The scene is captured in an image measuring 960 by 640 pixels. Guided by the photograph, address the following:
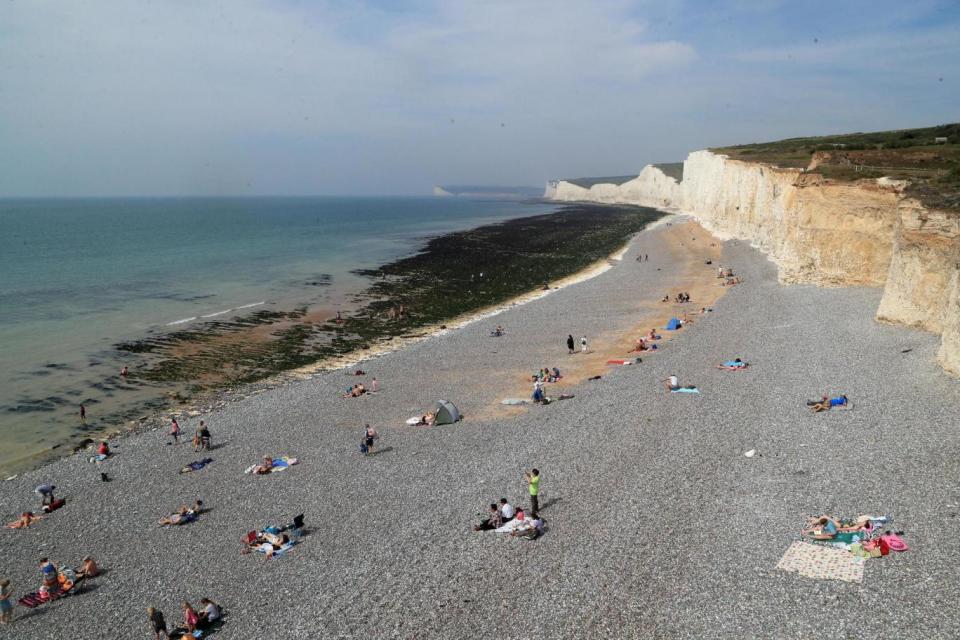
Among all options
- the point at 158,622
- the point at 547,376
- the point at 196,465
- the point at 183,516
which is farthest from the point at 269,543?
the point at 547,376

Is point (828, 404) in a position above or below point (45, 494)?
above

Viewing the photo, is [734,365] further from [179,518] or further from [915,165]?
[915,165]

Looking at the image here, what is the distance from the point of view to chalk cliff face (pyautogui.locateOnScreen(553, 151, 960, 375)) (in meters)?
20.3

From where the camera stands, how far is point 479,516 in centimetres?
1336

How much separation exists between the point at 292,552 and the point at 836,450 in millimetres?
13461

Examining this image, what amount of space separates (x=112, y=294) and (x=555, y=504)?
146ft

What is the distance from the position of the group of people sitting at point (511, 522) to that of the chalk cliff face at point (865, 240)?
14063mm

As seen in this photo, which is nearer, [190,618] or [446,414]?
[190,618]

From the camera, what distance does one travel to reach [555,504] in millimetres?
13547

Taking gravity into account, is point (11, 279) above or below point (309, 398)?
above

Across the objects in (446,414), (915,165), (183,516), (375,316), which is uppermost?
(915,165)

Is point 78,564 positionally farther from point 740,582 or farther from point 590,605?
point 740,582

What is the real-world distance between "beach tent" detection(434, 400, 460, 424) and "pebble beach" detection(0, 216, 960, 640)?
418 mm

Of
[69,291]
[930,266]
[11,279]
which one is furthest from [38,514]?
[11,279]
